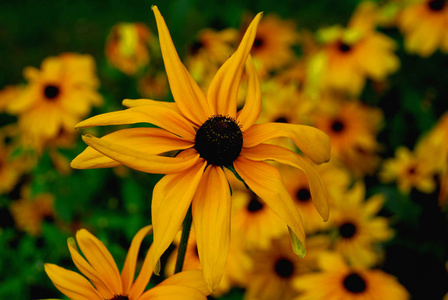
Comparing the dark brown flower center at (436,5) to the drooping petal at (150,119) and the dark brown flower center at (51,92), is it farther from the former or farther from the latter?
the drooping petal at (150,119)

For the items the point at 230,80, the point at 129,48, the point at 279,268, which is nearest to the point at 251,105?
the point at 230,80

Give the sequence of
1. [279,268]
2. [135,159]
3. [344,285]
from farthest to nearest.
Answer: [279,268], [344,285], [135,159]

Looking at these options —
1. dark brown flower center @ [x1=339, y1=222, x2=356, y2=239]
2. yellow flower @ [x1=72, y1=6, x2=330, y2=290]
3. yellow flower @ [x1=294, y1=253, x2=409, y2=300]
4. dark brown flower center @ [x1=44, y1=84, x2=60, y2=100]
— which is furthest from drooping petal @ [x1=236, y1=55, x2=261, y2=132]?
dark brown flower center @ [x1=44, y1=84, x2=60, y2=100]

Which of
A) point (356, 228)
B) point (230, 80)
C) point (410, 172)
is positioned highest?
point (230, 80)

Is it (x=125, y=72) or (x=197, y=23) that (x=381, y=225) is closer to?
(x=125, y=72)

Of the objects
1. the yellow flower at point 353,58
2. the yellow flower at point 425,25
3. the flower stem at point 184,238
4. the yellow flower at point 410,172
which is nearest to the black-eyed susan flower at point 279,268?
the yellow flower at point 410,172

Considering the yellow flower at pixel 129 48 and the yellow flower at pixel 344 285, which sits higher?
the yellow flower at pixel 129 48

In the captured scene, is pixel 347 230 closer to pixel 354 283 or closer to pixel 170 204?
pixel 354 283
